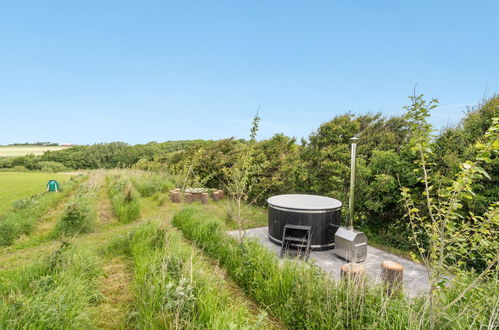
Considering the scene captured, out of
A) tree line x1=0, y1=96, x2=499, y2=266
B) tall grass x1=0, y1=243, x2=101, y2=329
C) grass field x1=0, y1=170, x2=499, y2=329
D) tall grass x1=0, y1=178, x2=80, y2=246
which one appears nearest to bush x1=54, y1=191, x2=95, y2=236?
grass field x1=0, y1=170, x2=499, y2=329

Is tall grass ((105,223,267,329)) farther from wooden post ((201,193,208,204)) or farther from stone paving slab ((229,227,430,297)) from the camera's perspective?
wooden post ((201,193,208,204))

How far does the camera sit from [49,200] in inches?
413

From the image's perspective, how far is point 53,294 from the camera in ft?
9.29

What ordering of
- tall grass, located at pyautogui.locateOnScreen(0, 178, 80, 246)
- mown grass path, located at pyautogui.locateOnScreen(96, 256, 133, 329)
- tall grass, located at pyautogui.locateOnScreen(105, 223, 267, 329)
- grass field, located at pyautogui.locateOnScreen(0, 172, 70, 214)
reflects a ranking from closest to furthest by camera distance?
1. tall grass, located at pyautogui.locateOnScreen(105, 223, 267, 329)
2. mown grass path, located at pyautogui.locateOnScreen(96, 256, 133, 329)
3. tall grass, located at pyautogui.locateOnScreen(0, 178, 80, 246)
4. grass field, located at pyautogui.locateOnScreen(0, 172, 70, 214)

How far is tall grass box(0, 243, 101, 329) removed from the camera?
249 cm

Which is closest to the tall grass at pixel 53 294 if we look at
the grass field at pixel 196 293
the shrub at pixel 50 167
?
the grass field at pixel 196 293

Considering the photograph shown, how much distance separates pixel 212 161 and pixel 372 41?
1075 centimetres

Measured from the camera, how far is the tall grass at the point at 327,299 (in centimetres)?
236

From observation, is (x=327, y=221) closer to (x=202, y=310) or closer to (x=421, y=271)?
(x=421, y=271)

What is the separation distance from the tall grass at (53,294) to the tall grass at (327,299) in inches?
88.0

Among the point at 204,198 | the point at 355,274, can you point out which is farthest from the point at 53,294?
the point at 204,198

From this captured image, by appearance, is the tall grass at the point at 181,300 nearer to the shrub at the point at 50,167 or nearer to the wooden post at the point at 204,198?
the wooden post at the point at 204,198

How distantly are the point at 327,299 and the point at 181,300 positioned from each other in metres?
1.70

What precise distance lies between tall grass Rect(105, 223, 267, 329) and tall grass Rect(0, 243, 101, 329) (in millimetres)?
657
